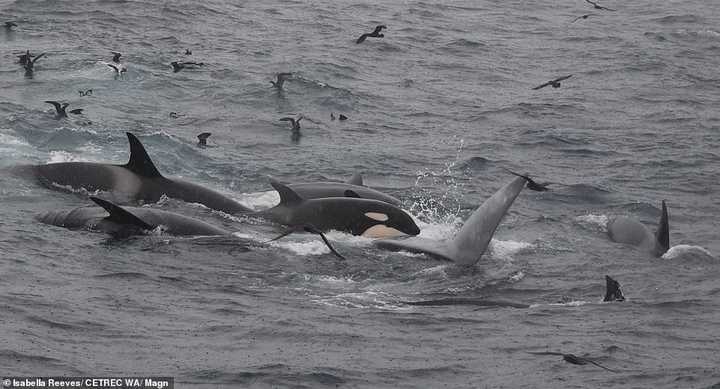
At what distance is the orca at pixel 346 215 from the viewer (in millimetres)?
19906

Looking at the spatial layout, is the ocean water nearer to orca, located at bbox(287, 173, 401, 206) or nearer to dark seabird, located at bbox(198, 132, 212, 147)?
dark seabird, located at bbox(198, 132, 212, 147)

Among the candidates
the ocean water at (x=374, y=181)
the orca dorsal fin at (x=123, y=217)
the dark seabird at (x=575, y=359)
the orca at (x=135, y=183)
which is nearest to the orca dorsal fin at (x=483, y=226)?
the ocean water at (x=374, y=181)

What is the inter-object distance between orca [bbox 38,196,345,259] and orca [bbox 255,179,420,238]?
1.92 ft

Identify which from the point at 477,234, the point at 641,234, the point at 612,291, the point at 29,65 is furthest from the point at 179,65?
the point at 612,291

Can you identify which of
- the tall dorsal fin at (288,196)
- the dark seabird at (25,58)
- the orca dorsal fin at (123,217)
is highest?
the orca dorsal fin at (123,217)

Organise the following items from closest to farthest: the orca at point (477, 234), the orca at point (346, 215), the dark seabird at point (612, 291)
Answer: the dark seabird at point (612, 291) < the orca at point (477, 234) < the orca at point (346, 215)

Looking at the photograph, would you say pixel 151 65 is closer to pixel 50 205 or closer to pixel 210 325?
pixel 50 205

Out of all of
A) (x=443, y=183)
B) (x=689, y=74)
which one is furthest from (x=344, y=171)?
(x=689, y=74)

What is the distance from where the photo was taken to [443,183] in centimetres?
2614

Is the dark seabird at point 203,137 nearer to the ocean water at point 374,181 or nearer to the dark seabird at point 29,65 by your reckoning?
the ocean water at point 374,181

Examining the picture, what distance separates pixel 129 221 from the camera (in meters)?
18.6

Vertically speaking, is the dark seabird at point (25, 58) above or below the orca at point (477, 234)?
below

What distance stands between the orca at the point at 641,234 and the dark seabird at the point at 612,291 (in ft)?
11.4

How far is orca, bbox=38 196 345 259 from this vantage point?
60.7ft
